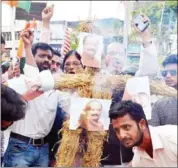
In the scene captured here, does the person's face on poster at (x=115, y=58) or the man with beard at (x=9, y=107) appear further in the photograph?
the person's face on poster at (x=115, y=58)

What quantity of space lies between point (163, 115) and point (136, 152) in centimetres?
32

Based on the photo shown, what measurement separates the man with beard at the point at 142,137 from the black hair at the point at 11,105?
602mm

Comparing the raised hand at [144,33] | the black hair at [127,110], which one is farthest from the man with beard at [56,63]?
Answer: the raised hand at [144,33]

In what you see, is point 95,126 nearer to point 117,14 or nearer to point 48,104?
point 48,104

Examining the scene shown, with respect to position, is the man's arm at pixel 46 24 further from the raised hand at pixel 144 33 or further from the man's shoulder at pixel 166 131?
the man's shoulder at pixel 166 131

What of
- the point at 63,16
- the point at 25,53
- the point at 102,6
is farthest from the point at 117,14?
the point at 25,53

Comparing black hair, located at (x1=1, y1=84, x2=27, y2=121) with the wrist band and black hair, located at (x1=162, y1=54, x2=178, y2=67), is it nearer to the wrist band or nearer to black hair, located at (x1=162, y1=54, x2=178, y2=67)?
the wrist band

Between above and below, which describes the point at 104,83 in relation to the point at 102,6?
below

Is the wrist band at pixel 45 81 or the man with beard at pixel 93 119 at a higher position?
the wrist band at pixel 45 81

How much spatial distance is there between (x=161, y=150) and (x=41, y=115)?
0.86 m

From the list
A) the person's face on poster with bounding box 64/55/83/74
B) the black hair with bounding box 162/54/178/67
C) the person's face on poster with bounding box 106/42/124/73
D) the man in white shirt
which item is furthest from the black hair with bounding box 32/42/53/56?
the black hair with bounding box 162/54/178/67

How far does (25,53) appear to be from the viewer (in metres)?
2.85

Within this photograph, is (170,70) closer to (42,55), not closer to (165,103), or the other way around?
(165,103)

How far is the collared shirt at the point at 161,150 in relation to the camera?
2.98m
